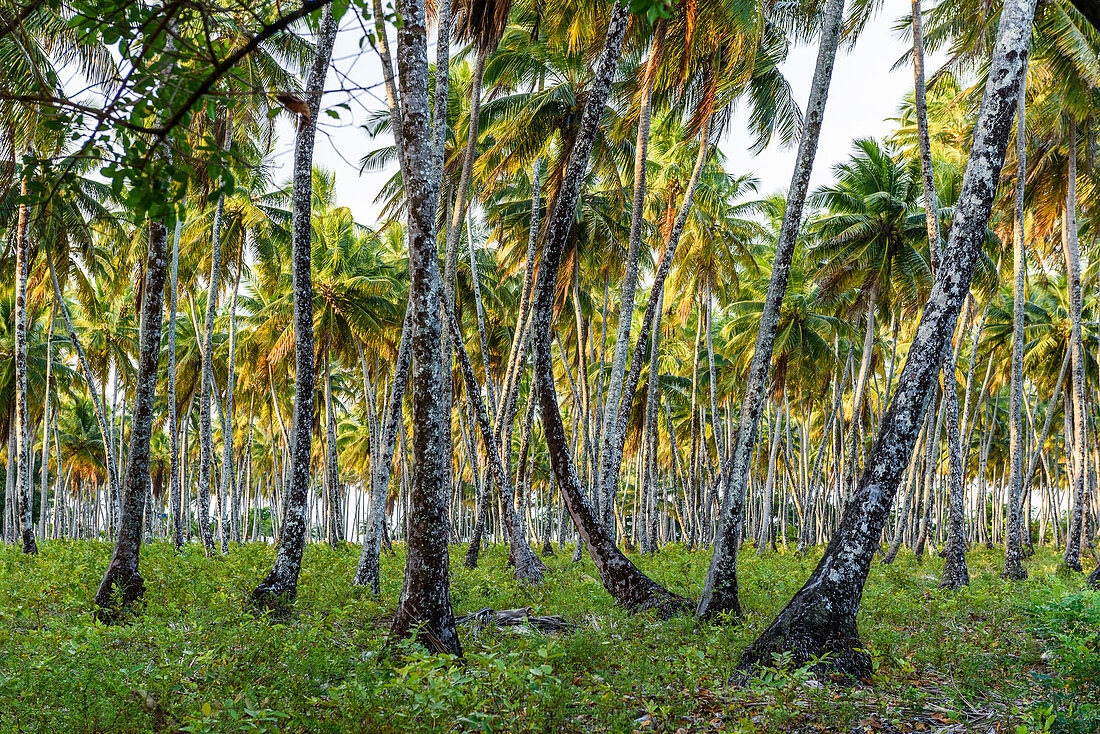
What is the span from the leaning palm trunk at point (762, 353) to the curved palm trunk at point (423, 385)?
138 inches

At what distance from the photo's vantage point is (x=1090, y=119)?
15438mm

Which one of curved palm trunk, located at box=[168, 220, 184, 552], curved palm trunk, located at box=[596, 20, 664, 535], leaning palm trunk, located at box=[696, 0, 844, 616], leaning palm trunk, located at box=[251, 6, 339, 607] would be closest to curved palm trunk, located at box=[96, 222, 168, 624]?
leaning palm trunk, located at box=[251, 6, 339, 607]

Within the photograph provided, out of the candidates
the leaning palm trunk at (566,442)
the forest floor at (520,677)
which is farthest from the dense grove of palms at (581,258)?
the forest floor at (520,677)

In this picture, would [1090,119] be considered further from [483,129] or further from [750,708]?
[750,708]

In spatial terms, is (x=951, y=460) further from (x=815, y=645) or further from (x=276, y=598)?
(x=276, y=598)

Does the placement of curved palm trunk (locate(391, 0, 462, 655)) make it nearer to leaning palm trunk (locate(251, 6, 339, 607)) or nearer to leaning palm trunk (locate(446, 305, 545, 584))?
leaning palm trunk (locate(251, 6, 339, 607))

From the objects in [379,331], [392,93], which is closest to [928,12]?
[392,93]

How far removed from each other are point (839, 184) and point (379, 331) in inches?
540

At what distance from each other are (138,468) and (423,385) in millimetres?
3905

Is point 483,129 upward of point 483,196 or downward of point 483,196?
upward

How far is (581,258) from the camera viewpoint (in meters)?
20.2

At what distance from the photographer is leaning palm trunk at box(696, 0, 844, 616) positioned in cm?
855

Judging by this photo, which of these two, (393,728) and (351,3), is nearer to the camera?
(351,3)

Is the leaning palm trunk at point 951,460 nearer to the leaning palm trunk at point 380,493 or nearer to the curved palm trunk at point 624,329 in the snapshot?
the curved palm trunk at point 624,329
